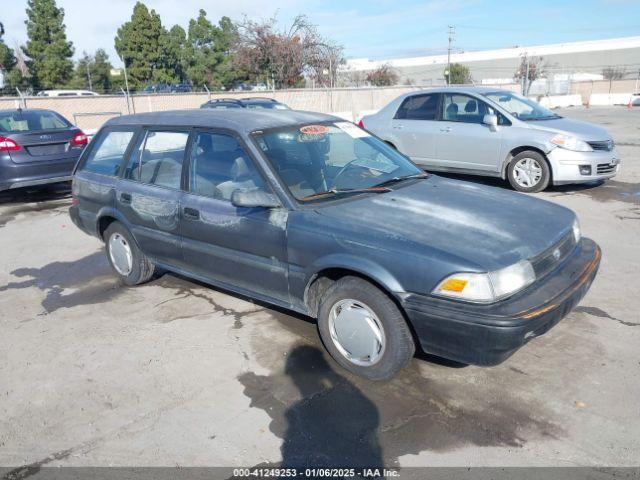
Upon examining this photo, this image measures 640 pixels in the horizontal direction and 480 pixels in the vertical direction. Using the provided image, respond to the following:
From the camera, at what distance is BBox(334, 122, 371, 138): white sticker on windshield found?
15.4 feet

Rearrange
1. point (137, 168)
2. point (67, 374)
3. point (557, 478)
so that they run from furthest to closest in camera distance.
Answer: point (137, 168) → point (67, 374) → point (557, 478)

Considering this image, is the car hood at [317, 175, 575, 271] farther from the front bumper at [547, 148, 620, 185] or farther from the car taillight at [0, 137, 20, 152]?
the car taillight at [0, 137, 20, 152]

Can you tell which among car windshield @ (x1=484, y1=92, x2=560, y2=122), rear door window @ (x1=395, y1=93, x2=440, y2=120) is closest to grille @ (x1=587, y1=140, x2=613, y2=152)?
car windshield @ (x1=484, y1=92, x2=560, y2=122)

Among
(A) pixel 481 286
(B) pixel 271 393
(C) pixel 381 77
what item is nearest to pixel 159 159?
(B) pixel 271 393

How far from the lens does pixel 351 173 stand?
4.19 meters

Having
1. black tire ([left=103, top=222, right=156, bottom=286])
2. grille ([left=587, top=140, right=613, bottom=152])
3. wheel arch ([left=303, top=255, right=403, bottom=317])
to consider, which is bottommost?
black tire ([left=103, top=222, right=156, bottom=286])

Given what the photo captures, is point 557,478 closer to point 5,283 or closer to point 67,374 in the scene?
point 67,374

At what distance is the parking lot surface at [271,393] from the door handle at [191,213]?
0.88 meters

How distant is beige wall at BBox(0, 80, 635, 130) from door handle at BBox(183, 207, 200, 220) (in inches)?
607

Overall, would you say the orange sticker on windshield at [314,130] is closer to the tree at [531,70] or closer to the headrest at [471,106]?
the headrest at [471,106]

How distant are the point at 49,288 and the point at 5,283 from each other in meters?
0.61

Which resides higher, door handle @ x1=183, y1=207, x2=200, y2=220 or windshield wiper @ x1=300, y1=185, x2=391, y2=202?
windshield wiper @ x1=300, y1=185, x2=391, y2=202

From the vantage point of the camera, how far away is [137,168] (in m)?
4.96

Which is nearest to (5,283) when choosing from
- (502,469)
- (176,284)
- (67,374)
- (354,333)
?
(176,284)
